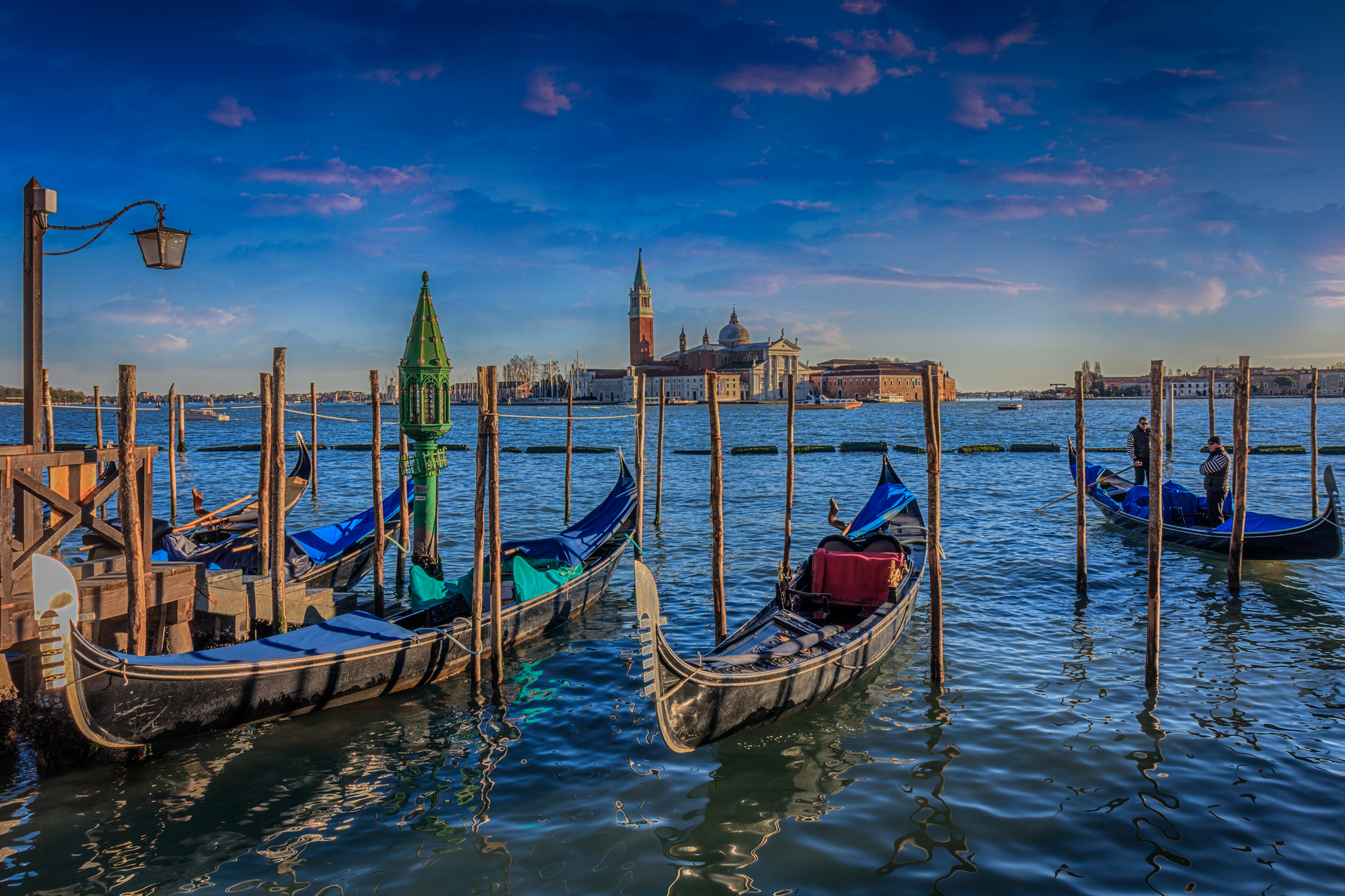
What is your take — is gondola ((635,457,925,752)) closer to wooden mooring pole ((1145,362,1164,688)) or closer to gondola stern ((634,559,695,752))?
gondola stern ((634,559,695,752))

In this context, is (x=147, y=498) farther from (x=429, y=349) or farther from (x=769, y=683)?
(x=769, y=683)

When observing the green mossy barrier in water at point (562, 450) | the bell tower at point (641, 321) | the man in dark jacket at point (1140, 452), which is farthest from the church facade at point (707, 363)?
the man in dark jacket at point (1140, 452)

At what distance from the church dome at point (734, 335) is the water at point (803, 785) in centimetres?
8840

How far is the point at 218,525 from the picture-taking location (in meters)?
8.45

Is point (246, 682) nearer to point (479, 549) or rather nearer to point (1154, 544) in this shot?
point (479, 549)

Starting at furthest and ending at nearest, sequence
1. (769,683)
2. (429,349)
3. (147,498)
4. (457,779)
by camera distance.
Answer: (429,349), (147,498), (769,683), (457,779)

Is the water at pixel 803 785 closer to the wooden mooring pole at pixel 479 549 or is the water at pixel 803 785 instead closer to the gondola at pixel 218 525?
the wooden mooring pole at pixel 479 549

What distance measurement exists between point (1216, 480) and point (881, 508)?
4342mm

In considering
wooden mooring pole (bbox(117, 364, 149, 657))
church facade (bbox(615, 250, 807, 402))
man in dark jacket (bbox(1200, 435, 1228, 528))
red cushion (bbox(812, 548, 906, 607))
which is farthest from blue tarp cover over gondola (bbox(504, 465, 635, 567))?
church facade (bbox(615, 250, 807, 402))

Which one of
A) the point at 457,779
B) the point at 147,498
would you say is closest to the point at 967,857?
the point at 457,779

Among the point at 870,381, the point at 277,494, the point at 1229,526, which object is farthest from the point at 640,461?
the point at 870,381

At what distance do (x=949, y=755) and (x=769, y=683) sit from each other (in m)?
1.08

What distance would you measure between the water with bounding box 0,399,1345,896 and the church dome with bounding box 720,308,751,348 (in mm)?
88405

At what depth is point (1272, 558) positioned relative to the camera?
27.4ft
